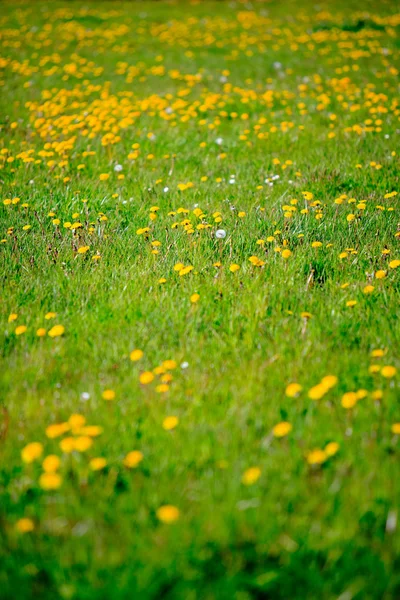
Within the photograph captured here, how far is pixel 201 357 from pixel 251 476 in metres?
0.82

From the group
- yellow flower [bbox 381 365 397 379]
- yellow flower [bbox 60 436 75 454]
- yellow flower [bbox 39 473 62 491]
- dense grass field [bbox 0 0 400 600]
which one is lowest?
dense grass field [bbox 0 0 400 600]

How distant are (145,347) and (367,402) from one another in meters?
1.13

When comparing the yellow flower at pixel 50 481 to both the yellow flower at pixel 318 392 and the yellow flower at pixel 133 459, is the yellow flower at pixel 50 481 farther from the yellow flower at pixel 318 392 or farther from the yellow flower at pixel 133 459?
the yellow flower at pixel 318 392

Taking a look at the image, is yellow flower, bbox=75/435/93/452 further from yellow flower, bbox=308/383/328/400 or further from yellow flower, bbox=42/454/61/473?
yellow flower, bbox=308/383/328/400

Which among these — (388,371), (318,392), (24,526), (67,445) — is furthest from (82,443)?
(388,371)

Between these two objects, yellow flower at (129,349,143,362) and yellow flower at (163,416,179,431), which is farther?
yellow flower at (129,349,143,362)

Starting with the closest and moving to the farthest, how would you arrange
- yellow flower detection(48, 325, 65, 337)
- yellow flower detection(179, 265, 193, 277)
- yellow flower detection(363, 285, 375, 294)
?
yellow flower detection(48, 325, 65, 337)
yellow flower detection(363, 285, 375, 294)
yellow flower detection(179, 265, 193, 277)

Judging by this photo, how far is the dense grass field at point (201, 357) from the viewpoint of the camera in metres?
1.48

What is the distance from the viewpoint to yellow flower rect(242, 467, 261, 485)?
1.61 metres

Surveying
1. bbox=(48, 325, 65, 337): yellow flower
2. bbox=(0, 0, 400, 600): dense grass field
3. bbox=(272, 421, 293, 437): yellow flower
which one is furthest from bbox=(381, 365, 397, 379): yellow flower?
bbox=(48, 325, 65, 337): yellow flower

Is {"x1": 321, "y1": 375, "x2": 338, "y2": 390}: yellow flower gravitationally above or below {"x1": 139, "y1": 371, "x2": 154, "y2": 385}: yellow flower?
above

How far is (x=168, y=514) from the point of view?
1.49 metres

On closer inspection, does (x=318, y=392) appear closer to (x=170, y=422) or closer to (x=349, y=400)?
(x=349, y=400)

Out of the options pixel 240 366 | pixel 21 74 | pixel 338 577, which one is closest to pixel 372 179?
pixel 240 366
